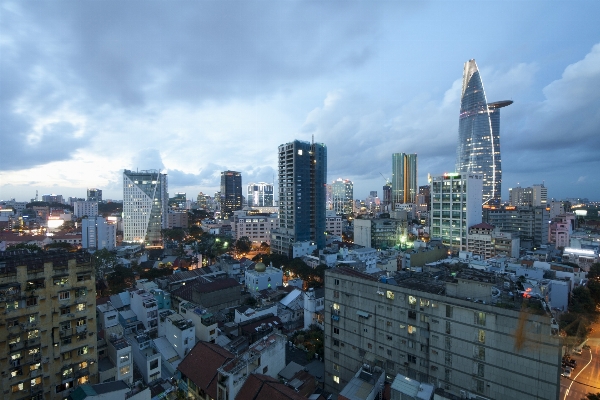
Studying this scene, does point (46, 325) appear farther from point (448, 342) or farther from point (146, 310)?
point (448, 342)

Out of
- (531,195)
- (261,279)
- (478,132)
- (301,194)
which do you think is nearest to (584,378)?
(261,279)

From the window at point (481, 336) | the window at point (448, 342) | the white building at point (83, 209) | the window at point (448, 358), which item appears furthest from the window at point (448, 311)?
the white building at point (83, 209)

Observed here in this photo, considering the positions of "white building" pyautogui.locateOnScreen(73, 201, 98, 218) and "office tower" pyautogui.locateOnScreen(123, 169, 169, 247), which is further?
"white building" pyautogui.locateOnScreen(73, 201, 98, 218)

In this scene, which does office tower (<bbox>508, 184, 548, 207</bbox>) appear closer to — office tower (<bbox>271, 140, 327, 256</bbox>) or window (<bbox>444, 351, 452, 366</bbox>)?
office tower (<bbox>271, 140, 327, 256</bbox>)

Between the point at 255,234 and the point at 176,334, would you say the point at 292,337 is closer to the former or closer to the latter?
the point at 176,334

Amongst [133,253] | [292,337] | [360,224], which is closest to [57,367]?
[292,337]

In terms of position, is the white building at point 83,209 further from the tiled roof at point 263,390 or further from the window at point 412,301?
the window at point 412,301

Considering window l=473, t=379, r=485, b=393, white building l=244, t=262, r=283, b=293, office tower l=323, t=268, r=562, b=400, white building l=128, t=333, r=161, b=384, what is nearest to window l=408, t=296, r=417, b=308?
office tower l=323, t=268, r=562, b=400
